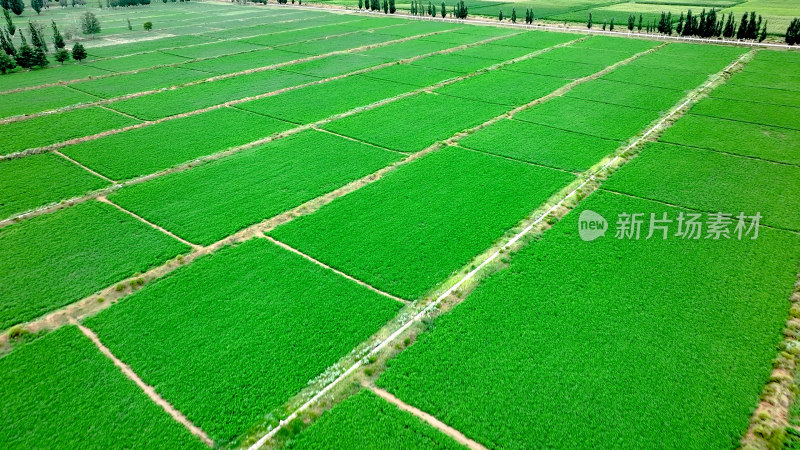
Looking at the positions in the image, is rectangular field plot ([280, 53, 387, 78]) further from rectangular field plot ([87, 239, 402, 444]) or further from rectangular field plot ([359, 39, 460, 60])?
rectangular field plot ([87, 239, 402, 444])

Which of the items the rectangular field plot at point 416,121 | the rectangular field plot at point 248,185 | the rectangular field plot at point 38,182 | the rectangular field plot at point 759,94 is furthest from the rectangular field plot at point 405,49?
the rectangular field plot at point 38,182

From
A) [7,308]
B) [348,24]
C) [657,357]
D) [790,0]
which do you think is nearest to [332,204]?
[7,308]

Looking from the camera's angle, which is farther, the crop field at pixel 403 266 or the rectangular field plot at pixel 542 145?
the rectangular field plot at pixel 542 145

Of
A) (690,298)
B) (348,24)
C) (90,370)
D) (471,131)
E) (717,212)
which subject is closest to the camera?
(90,370)

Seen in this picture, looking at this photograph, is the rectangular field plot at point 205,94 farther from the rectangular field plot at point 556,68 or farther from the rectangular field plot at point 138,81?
the rectangular field plot at point 556,68

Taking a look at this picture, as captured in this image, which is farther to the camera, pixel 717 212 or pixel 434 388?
pixel 717 212

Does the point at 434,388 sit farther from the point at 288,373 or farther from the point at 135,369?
the point at 135,369

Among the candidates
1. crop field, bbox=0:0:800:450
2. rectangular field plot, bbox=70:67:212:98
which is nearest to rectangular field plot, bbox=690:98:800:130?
crop field, bbox=0:0:800:450

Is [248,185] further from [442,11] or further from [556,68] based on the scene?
[442,11]
